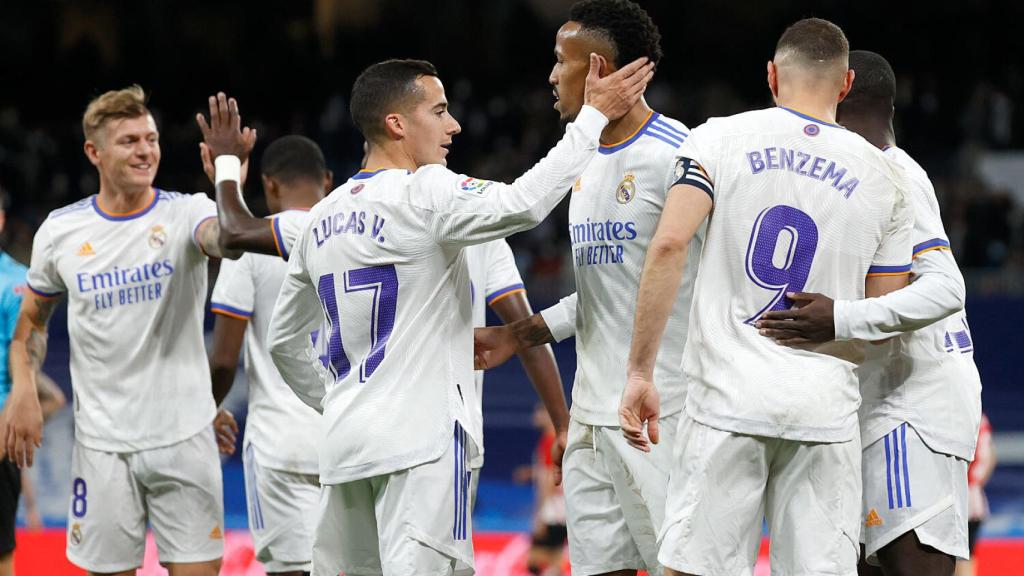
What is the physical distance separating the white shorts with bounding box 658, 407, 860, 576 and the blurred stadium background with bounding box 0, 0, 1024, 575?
22.4ft

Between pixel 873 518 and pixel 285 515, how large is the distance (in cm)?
258

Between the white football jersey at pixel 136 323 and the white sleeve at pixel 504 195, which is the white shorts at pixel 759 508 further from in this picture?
the white football jersey at pixel 136 323

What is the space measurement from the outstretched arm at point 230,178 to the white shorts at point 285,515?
3.89 feet

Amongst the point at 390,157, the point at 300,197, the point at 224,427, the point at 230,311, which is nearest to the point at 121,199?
the point at 230,311

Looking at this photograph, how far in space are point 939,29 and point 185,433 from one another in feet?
52.6

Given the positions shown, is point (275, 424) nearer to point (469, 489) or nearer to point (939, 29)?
point (469, 489)

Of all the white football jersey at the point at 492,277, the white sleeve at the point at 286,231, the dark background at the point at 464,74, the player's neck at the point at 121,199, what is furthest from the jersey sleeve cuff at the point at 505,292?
the dark background at the point at 464,74

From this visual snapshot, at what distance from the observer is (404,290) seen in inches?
152

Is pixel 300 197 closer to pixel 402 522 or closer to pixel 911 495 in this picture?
pixel 402 522

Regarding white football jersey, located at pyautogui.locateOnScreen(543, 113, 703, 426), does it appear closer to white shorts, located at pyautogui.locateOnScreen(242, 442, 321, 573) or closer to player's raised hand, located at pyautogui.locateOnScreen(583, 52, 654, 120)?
player's raised hand, located at pyautogui.locateOnScreen(583, 52, 654, 120)

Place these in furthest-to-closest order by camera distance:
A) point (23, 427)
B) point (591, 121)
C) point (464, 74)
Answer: point (464, 74), point (23, 427), point (591, 121)

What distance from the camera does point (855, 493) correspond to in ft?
12.2

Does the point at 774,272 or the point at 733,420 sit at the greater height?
the point at 774,272

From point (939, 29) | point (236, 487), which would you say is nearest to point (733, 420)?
point (236, 487)
